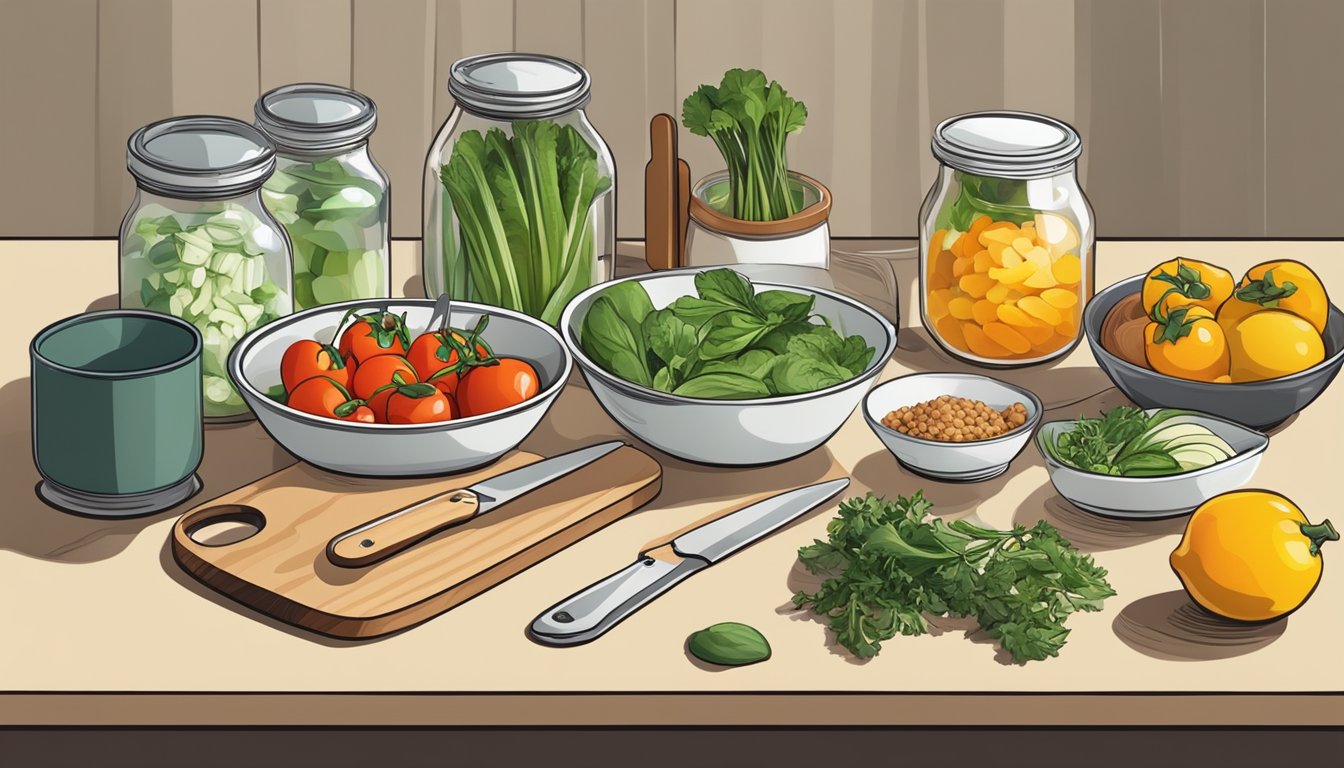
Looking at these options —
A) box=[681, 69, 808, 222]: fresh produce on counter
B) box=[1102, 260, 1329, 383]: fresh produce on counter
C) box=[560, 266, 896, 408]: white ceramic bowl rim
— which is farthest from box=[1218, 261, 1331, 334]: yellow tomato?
box=[681, 69, 808, 222]: fresh produce on counter

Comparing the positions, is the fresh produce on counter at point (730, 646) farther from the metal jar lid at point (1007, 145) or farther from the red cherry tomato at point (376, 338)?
the metal jar lid at point (1007, 145)

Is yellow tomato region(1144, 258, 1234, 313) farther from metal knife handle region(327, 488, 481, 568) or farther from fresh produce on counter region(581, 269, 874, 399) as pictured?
metal knife handle region(327, 488, 481, 568)

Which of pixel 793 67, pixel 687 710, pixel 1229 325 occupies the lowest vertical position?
pixel 687 710

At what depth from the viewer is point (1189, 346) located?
56.4 inches

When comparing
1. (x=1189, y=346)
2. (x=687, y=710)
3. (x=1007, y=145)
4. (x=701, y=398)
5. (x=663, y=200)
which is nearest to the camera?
(x=687, y=710)

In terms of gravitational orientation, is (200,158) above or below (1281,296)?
above

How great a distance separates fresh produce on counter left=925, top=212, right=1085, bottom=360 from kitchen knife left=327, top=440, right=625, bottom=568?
370 millimetres

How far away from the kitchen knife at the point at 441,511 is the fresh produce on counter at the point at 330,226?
0.30 m

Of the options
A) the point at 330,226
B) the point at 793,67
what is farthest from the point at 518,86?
the point at 793,67

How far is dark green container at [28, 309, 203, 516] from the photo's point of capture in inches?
48.6

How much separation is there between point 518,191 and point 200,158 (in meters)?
0.28

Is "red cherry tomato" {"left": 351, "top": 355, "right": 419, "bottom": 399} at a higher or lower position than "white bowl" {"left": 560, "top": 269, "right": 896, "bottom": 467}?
higher

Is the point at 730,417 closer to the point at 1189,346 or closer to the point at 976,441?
the point at 976,441

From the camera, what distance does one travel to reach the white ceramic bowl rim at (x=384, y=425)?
129cm
